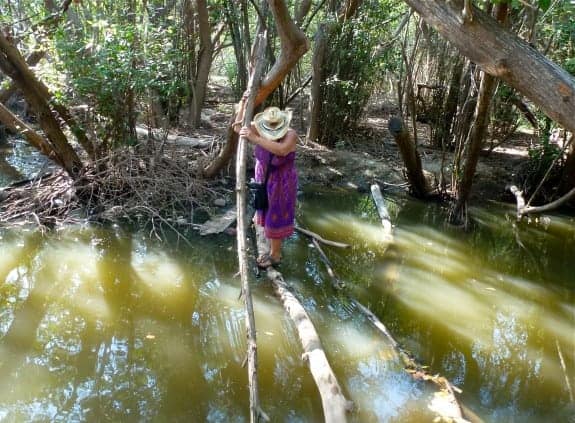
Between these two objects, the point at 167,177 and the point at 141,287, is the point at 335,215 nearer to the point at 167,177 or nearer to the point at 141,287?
the point at 167,177

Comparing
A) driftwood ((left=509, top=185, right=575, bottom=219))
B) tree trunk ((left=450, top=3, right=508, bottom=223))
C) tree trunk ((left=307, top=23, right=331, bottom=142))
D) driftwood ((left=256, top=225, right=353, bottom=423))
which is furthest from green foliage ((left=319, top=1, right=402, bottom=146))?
driftwood ((left=256, top=225, right=353, bottom=423))

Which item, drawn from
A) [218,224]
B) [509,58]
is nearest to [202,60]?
[218,224]

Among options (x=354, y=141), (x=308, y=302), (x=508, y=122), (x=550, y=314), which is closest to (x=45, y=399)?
(x=308, y=302)

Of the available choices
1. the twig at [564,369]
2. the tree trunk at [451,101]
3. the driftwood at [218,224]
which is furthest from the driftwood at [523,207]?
the driftwood at [218,224]

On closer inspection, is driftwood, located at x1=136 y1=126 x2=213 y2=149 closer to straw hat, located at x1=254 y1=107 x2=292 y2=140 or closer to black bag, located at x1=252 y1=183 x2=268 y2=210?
black bag, located at x1=252 y1=183 x2=268 y2=210

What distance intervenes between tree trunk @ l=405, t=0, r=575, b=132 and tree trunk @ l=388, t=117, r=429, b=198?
3.11 meters

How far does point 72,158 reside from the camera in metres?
6.24

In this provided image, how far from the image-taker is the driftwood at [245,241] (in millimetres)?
2395

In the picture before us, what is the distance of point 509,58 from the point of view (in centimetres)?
303

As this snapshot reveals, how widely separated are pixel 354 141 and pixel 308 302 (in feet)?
18.5

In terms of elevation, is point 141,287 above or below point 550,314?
below

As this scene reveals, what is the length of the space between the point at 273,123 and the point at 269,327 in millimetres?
1661

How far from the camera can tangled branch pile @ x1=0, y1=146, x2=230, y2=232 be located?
5988 mm

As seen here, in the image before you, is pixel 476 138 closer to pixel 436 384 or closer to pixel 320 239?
pixel 320 239
